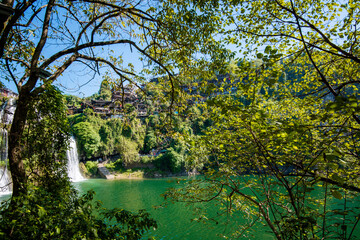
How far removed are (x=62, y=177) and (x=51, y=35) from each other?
2653 mm

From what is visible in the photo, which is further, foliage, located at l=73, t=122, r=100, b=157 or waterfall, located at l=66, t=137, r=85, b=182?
foliage, located at l=73, t=122, r=100, b=157

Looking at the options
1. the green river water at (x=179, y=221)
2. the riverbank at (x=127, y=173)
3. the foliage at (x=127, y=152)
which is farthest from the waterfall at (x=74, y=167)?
the green river water at (x=179, y=221)

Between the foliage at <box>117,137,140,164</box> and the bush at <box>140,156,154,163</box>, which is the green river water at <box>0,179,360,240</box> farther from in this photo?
the bush at <box>140,156,154,163</box>

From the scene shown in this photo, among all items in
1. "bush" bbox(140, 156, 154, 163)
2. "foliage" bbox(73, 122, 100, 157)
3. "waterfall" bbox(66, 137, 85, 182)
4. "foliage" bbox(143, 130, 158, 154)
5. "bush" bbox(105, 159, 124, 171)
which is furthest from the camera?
"foliage" bbox(143, 130, 158, 154)

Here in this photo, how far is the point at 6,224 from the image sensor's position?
6.21 ft

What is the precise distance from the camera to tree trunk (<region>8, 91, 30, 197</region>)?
2.43 meters

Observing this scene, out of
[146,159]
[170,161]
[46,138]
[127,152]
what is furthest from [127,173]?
[46,138]

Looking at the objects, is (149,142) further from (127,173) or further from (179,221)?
(179,221)

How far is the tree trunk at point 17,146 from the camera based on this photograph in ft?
7.98

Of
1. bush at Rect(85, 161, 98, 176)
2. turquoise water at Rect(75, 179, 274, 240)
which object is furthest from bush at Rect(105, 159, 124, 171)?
turquoise water at Rect(75, 179, 274, 240)

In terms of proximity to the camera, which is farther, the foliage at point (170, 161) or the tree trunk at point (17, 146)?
the foliage at point (170, 161)

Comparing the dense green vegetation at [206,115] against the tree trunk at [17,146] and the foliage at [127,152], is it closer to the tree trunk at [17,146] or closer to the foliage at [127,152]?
the tree trunk at [17,146]

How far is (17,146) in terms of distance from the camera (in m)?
2.56

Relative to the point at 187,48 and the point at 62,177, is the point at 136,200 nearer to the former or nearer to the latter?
the point at 62,177
